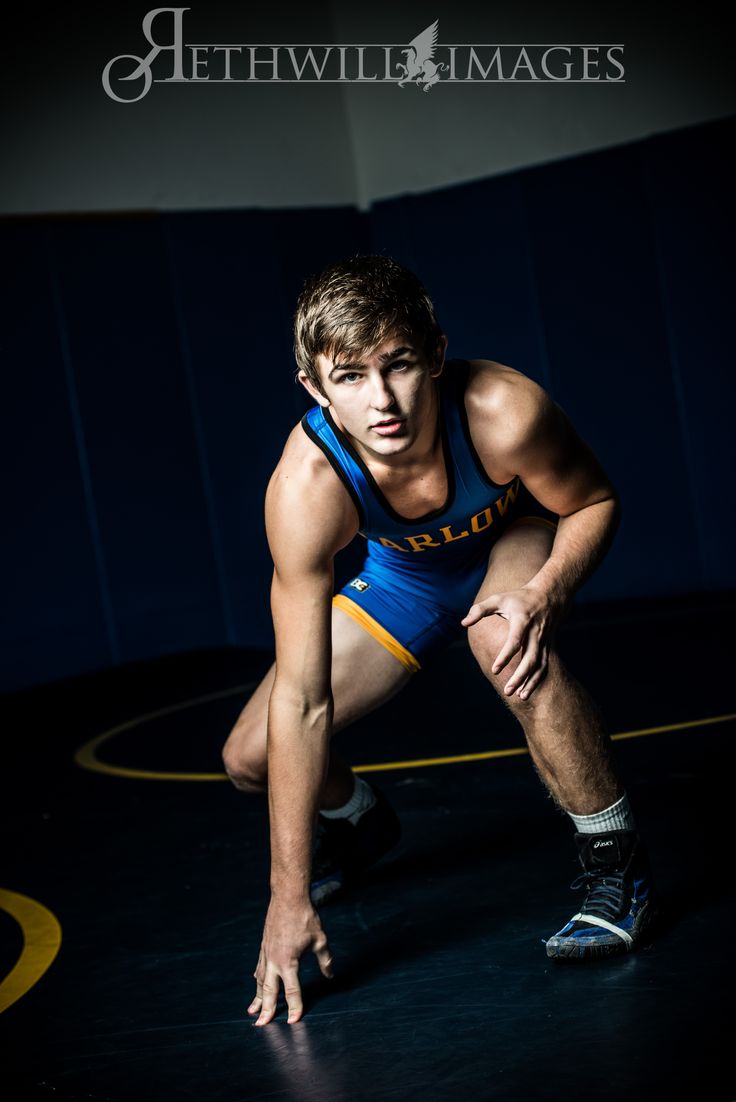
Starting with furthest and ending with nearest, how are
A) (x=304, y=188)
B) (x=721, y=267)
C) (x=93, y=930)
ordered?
1. (x=304, y=188)
2. (x=721, y=267)
3. (x=93, y=930)

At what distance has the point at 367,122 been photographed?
316 inches

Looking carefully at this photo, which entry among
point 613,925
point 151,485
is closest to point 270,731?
point 613,925

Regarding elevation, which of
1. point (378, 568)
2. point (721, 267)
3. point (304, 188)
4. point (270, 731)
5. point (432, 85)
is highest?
point (432, 85)

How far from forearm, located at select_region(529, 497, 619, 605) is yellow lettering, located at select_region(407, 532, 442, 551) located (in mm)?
310

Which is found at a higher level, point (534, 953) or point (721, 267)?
point (721, 267)

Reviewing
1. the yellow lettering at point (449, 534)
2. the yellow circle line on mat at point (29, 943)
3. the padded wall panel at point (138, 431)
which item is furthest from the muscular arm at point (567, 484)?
the padded wall panel at point (138, 431)

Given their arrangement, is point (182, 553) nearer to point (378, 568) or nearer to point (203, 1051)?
point (378, 568)

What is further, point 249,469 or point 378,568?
point 249,469

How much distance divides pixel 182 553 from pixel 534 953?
17.6 feet

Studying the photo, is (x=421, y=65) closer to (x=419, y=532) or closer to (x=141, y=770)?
(x=141, y=770)

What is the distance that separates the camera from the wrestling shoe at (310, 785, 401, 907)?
113 inches

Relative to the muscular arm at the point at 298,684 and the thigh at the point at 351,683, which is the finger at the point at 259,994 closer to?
the muscular arm at the point at 298,684

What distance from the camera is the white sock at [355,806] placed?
9.57 ft

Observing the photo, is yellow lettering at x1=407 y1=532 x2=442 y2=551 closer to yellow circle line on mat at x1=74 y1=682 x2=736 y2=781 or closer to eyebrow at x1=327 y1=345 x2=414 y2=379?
eyebrow at x1=327 y1=345 x2=414 y2=379
